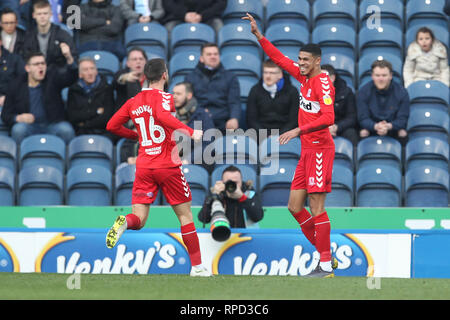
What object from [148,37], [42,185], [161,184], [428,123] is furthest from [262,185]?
[148,37]

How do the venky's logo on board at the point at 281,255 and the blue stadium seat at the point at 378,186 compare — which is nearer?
the venky's logo on board at the point at 281,255

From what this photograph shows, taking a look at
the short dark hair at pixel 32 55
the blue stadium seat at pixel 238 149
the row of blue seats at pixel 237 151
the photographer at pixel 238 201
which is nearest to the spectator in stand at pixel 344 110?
the row of blue seats at pixel 237 151

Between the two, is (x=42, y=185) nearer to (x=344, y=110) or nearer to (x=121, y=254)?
(x=121, y=254)

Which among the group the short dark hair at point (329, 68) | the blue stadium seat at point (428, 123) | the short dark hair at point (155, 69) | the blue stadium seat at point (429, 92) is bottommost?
the short dark hair at point (155, 69)

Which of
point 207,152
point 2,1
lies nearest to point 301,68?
point 207,152

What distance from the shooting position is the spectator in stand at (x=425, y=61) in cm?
1197

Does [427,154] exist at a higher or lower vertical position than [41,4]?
lower

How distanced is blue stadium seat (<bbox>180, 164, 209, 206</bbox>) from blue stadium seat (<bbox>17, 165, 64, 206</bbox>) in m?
1.58

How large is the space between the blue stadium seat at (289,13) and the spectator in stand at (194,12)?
711 millimetres

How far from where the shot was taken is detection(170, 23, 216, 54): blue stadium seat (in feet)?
41.6

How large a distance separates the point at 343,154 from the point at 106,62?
3.68m

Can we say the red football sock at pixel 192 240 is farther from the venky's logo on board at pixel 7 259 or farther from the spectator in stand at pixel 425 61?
the spectator in stand at pixel 425 61

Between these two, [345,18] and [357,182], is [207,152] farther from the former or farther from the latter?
[345,18]

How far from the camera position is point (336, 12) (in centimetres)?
1290
